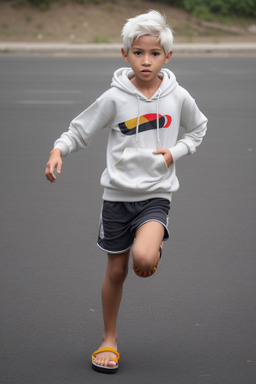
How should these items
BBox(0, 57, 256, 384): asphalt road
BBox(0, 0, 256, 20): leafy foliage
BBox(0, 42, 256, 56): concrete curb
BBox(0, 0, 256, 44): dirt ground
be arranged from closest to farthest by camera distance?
BBox(0, 57, 256, 384): asphalt road, BBox(0, 42, 256, 56): concrete curb, BBox(0, 0, 256, 44): dirt ground, BBox(0, 0, 256, 20): leafy foliage

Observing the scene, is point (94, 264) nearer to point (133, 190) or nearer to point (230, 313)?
point (230, 313)

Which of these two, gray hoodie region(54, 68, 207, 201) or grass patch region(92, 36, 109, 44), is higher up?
gray hoodie region(54, 68, 207, 201)

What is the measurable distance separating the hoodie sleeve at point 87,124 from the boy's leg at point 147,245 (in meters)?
0.54

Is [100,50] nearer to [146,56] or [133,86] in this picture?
[133,86]

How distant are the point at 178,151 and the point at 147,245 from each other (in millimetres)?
517

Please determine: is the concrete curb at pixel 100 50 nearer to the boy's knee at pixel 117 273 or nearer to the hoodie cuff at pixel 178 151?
the hoodie cuff at pixel 178 151

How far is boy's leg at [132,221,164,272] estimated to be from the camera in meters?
3.45

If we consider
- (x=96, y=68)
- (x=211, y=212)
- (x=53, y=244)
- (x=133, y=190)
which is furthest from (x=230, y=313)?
(x=96, y=68)

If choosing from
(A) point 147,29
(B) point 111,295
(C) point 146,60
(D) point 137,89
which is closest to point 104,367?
(B) point 111,295

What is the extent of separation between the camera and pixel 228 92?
14734 mm

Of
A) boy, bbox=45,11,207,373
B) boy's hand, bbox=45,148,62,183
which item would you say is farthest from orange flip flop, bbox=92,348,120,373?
boy's hand, bbox=45,148,62,183

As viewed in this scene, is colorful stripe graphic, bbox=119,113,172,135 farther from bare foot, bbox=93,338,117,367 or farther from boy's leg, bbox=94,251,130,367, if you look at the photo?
bare foot, bbox=93,338,117,367

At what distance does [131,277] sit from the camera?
527 cm

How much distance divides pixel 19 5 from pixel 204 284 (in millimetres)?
28082
